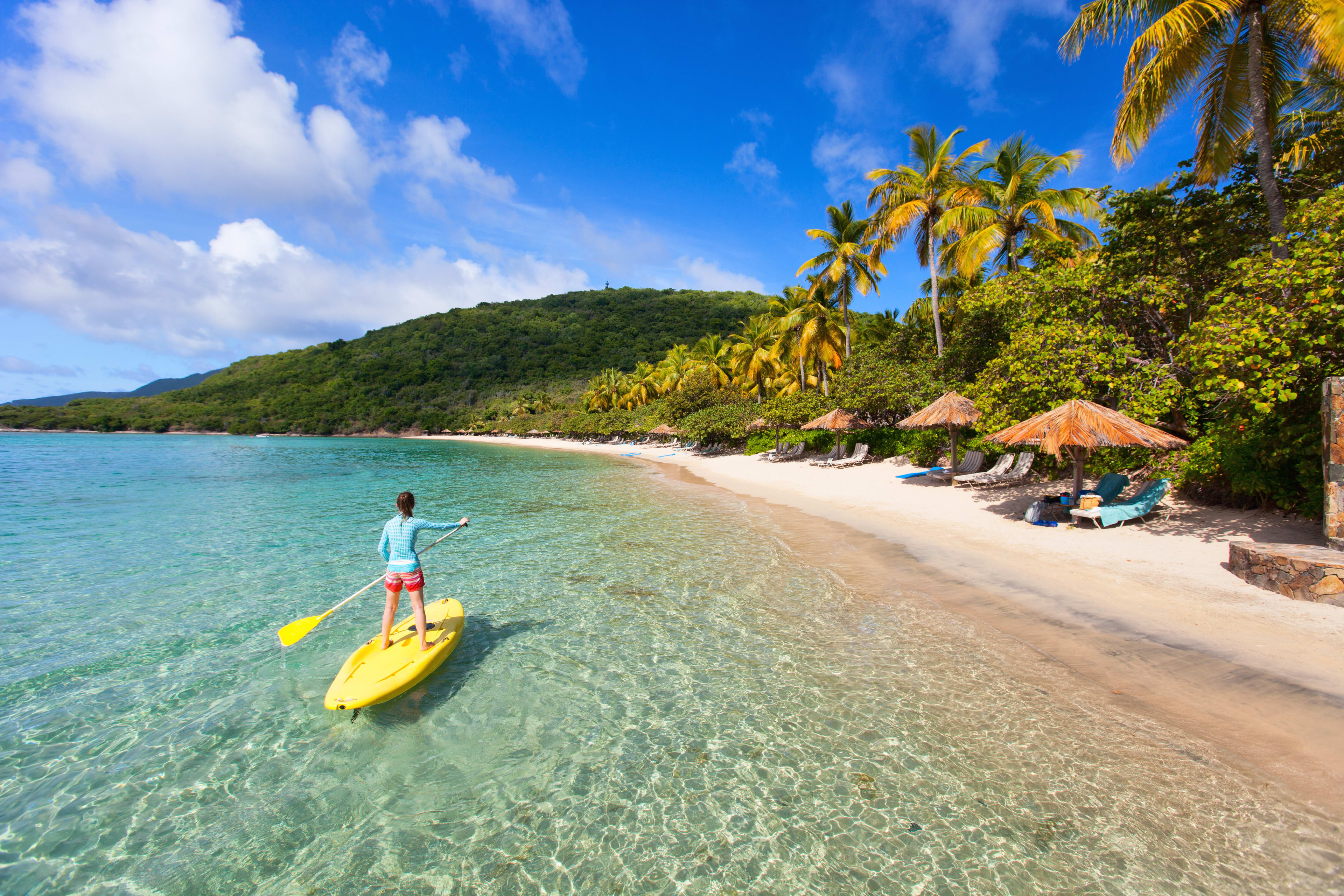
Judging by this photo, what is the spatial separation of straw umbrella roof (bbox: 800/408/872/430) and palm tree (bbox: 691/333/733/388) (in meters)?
21.2

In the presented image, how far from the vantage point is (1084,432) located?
9.16 meters

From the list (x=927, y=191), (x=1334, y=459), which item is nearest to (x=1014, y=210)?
(x=927, y=191)

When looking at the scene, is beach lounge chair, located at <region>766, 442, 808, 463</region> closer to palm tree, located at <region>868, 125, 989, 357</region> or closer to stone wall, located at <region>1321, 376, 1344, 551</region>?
palm tree, located at <region>868, 125, 989, 357</region>

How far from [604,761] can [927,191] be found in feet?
73.7

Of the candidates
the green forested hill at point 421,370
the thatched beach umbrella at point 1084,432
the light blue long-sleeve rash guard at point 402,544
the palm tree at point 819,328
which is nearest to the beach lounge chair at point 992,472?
the thatched beach umbrella at point 1084,432

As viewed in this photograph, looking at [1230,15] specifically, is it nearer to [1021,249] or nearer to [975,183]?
[1021,249]

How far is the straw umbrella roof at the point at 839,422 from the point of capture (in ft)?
71.2

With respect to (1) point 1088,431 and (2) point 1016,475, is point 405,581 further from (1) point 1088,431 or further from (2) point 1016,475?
(2) point 1016,475

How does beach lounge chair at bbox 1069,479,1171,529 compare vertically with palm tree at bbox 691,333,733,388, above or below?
below

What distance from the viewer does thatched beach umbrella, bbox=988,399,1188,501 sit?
882 centimetres

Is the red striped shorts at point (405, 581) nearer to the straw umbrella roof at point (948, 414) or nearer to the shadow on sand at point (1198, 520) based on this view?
the shadow on sand at point (1198, 520)

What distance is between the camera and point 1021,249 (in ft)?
50.0

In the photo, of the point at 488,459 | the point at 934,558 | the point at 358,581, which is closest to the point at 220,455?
the point at 488,459

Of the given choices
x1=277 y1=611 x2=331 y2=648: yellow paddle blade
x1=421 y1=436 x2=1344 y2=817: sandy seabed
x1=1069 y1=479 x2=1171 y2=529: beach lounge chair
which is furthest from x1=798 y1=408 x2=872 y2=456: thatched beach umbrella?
x1=277 y1=611 x2=331 y2=648: yellow paddle blade
